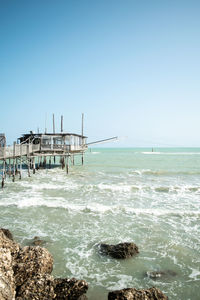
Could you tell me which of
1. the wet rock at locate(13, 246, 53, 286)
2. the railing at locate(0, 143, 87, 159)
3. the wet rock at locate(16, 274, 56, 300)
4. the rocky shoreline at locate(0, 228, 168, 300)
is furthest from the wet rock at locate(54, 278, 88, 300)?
the railing at locate(0, 143, 87, 159)

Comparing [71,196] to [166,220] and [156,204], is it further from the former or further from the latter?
[166,220]

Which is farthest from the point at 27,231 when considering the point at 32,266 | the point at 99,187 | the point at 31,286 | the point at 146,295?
the point at 99,187

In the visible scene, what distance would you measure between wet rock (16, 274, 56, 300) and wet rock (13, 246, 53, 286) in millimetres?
364

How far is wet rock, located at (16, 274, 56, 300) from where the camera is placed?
4320 mm

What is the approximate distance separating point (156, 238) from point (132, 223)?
1.83m

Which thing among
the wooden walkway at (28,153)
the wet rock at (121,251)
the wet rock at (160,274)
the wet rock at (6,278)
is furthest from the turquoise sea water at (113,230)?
the wooden walkway at (28,153)

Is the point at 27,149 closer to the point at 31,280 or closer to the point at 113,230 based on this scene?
the point at 113,230

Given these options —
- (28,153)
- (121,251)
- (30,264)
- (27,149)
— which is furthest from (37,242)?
(27,149)

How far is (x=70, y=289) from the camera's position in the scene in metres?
4.83

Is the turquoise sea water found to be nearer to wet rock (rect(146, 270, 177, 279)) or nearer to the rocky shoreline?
wet rock (rect(146, 270, 177, 279))

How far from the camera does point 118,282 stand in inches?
228

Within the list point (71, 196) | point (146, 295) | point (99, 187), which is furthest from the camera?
point (99, 187)

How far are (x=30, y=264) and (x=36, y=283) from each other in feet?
2.71

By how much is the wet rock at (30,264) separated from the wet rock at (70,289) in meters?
0.67
